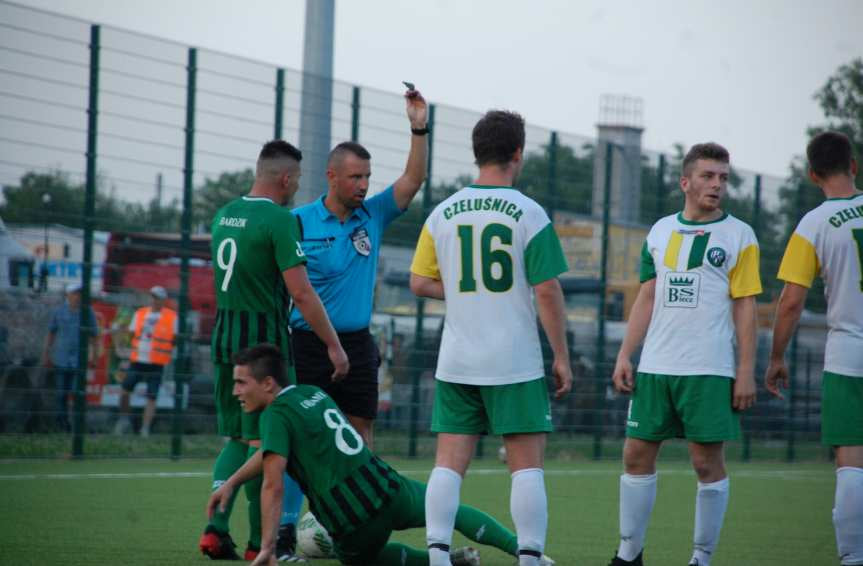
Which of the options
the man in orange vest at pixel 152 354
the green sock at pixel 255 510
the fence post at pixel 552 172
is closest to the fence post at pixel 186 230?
the man in orange vest at pixel 152 354

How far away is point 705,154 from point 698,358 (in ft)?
3.19

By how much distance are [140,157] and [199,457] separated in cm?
307

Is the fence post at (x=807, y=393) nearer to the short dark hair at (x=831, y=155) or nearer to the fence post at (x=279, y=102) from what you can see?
the fence post at (x=279, y=102)

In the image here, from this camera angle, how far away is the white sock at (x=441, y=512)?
5266mm

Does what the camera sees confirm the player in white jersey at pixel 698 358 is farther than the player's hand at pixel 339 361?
No

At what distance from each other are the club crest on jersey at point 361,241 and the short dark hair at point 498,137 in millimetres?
1353

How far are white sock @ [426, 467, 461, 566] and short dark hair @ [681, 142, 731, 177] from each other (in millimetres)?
1860

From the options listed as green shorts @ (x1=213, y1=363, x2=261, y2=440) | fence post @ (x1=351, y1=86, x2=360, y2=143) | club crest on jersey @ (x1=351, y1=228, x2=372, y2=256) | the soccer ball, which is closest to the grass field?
the soccer ball

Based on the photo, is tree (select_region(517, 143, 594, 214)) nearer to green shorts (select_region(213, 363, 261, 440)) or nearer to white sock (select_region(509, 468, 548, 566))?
green shorts (select_region(213, 363, 261, 440))

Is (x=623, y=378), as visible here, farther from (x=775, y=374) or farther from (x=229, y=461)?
(x=229, y=461)

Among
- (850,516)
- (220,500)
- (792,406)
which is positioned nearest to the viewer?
(220,500)

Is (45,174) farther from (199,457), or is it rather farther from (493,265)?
(493,265)

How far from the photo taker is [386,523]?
5.64 meters

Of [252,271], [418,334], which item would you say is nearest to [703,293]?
[252,271]
